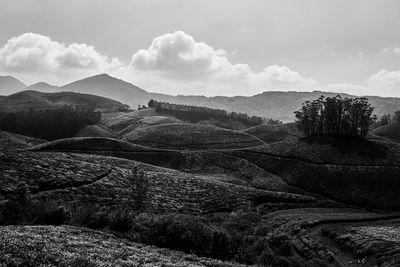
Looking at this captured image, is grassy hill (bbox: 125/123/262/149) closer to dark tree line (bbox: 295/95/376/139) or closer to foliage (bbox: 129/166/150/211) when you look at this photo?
dark tree line (bbox: 295/95/376/139)

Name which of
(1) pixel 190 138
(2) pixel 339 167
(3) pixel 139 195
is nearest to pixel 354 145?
(2) pixel 339 167

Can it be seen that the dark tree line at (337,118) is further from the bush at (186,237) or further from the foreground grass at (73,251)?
the foreground grass at (73,251)

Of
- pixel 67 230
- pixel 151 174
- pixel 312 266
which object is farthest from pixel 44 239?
pixel 151 174

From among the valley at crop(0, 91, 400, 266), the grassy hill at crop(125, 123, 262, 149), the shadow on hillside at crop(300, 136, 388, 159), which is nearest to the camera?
the valley at crop(0, 91, 400, 266)

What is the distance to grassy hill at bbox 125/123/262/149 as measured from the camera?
166m

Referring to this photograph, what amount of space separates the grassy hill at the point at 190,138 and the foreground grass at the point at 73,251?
134936mm

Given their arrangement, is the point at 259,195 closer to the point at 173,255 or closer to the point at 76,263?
the point at 173,255

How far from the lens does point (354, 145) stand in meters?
127

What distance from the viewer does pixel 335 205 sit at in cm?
8731

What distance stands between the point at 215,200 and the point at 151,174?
64.3 ft

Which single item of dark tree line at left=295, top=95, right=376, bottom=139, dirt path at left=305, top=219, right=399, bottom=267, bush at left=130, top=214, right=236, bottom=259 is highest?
dark tree line at left=295, top=95, right=376, bottom=139

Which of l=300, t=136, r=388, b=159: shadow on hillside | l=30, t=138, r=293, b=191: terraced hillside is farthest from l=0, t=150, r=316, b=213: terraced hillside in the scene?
l=300, t=136, r=388, b=159: shadow on hillside

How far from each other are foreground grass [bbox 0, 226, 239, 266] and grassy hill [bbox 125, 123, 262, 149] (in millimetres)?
134936

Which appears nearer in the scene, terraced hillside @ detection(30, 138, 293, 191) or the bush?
the bush
